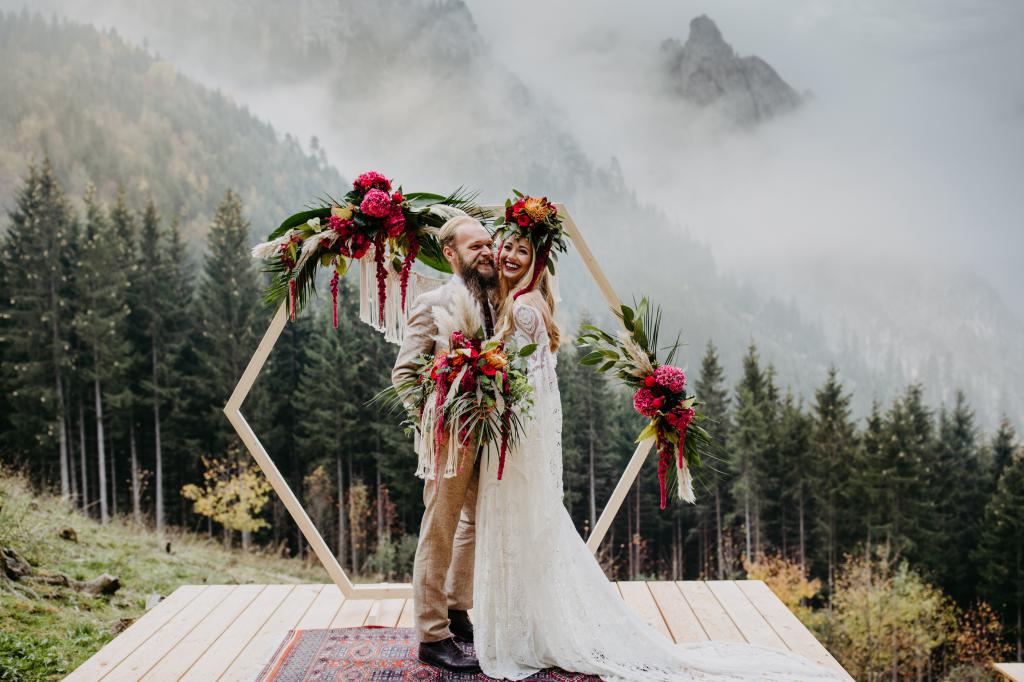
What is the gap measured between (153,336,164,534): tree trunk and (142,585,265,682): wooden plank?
4199mm

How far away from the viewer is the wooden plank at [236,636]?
11.0 feet

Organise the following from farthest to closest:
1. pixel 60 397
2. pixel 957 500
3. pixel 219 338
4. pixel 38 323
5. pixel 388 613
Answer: pixel 957 500 → pixel 219 338 → pixel 60 397 → pixel 38 323 → pixel 388 613

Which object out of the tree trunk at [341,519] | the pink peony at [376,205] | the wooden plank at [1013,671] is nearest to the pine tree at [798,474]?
the tree trunk at [341,519]

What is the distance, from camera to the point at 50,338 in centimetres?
771

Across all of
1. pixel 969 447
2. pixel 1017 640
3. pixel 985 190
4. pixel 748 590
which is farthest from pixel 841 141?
pixel 748 590

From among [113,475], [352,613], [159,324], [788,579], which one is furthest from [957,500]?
[113,475]

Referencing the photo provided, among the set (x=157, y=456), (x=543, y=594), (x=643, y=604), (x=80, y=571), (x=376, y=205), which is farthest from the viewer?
(x=157, y=456)

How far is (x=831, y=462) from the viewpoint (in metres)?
9.09

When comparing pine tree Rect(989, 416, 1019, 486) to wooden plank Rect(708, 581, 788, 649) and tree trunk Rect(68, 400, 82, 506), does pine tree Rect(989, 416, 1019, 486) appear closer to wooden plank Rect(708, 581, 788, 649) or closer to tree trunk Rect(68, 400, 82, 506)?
wooden plank Rect(708, 581, 788, 649)

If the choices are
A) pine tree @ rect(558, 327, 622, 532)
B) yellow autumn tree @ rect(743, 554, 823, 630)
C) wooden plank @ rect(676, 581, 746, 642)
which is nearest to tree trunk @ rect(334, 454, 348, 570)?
pine tree @ rect(558, 327, 622, 532)

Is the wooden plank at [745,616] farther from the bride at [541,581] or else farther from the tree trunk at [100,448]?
the tree trunk at [100,448]

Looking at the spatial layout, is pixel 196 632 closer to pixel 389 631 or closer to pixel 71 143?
pixel 389 631

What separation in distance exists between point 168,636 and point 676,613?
235cm

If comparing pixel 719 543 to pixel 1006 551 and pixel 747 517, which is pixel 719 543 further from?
pixel 1006 551
